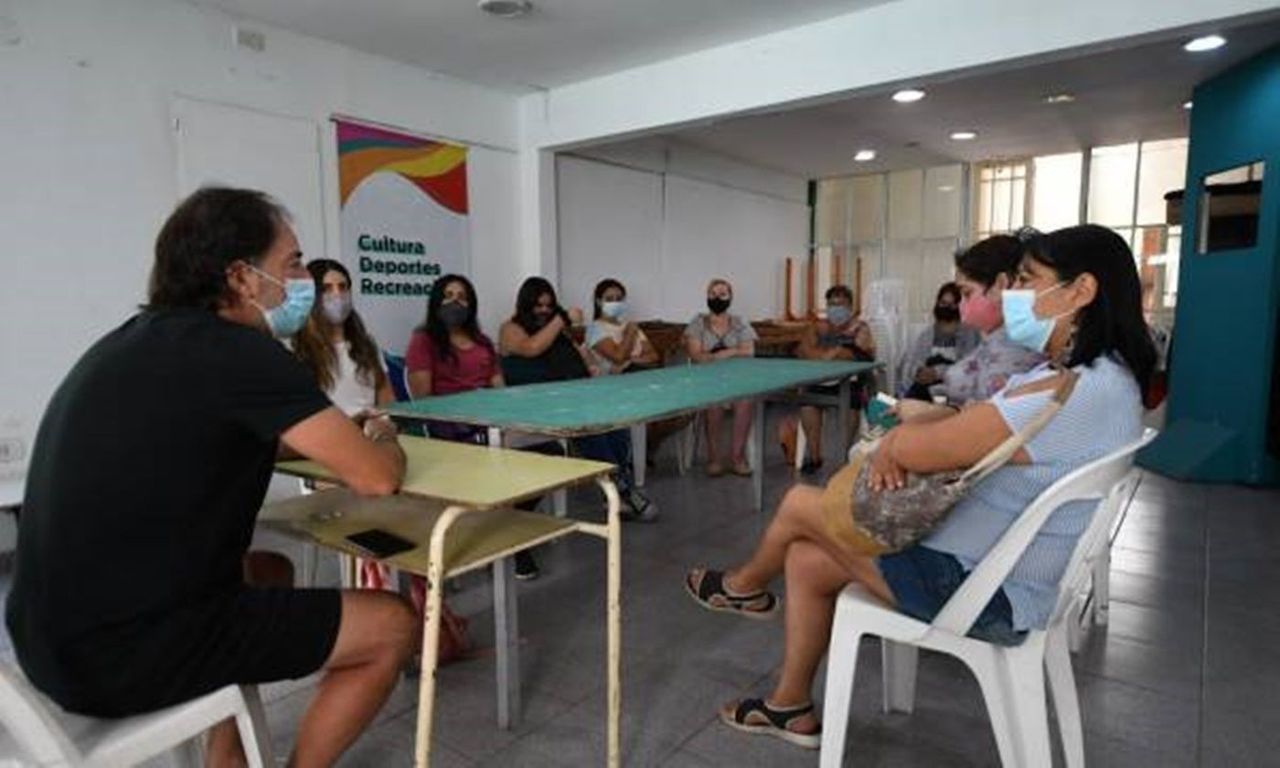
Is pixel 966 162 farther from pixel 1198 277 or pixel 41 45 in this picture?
pixel 41 45

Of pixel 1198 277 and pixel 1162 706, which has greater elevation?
pixel 1198 277

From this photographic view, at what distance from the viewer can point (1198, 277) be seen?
4.76 m

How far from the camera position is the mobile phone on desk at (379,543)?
5.02 feet

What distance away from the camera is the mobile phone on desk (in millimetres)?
1530

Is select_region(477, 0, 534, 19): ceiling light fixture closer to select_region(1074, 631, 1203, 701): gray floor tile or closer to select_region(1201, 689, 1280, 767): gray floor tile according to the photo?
select_region(1074, 631, 1203, 701): gray floor tile

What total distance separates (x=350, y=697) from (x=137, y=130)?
121 inches

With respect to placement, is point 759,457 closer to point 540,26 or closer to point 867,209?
point 540,26

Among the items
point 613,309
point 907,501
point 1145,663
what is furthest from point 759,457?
point 907,501

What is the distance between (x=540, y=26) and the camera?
3787 millimetres

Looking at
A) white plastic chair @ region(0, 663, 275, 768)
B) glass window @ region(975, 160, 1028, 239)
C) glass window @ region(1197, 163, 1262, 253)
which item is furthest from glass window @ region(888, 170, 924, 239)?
white plastic chair @ region(0, 663, 275, 768)

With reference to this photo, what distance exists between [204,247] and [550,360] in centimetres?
272

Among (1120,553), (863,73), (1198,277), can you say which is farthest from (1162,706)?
(1198,277)

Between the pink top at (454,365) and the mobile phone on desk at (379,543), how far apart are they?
6.14 ft

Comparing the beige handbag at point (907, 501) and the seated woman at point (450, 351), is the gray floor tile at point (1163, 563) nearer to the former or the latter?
the beige handbag at point (907, 501)
